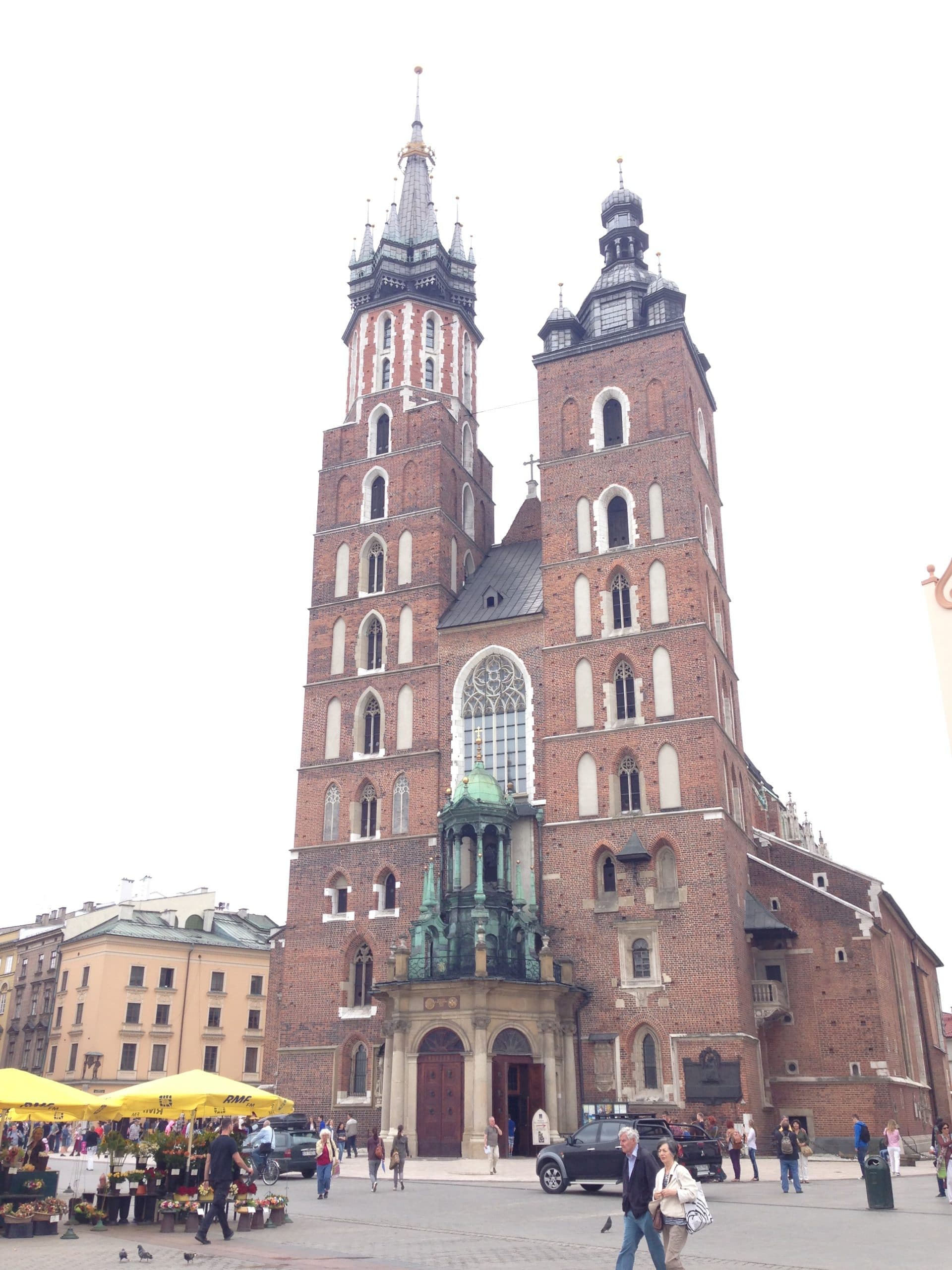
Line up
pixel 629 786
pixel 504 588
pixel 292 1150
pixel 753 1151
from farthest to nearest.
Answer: pixel 504 588 → pixel 629 786 → pixel 292 1150 → pixel 753 1151

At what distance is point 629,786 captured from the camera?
125 ft

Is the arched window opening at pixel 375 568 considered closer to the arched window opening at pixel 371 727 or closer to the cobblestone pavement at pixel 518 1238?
the arched window opening at pixel 371 727

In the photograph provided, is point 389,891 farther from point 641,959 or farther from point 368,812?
point 641,959

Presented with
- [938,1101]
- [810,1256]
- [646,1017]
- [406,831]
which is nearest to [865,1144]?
[646,1017]

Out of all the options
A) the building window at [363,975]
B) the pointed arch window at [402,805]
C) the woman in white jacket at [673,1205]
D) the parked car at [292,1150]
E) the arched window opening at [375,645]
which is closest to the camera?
the woman in white jacket at [673,1205]

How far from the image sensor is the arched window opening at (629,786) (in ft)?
124

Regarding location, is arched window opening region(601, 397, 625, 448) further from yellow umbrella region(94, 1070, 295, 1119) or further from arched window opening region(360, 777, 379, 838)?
yellow umbrella region(94, 1070, 295, 1119)

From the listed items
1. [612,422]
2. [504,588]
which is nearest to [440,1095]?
[504,588]

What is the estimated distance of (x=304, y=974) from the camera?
40219mm

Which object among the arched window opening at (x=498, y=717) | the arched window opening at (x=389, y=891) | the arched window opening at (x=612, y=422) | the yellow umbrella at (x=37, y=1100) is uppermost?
the arched window opening at (x=612, y=422)

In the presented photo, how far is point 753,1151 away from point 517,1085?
A: 7836 millimetres

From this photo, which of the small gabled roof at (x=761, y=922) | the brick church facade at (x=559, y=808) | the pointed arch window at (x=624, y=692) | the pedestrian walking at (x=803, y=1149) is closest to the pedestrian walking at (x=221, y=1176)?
the pedestrian walking at (x=803, y=1149)

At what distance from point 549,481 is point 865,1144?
24.9m

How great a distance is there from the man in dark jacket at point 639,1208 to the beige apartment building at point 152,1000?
49.8 m
